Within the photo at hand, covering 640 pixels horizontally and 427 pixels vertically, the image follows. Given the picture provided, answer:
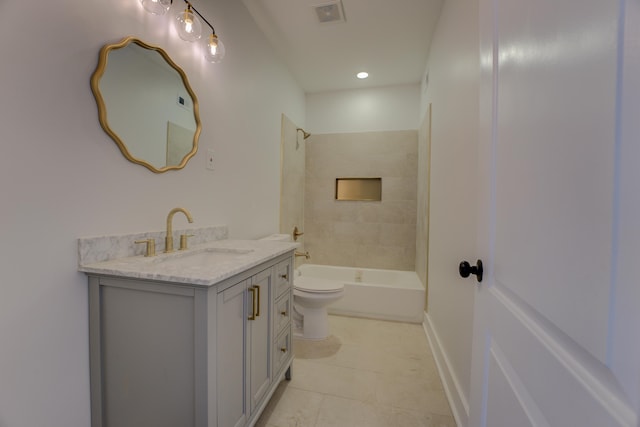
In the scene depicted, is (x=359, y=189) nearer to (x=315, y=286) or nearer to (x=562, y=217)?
(x=315, y=286)

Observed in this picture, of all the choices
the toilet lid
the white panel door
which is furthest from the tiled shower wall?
the white panel door

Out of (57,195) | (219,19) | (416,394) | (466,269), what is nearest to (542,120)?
(466,269)

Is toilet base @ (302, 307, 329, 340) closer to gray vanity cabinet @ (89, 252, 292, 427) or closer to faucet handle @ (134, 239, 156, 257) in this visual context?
gray vanity cabinet @ (89, 252, 292, 427)

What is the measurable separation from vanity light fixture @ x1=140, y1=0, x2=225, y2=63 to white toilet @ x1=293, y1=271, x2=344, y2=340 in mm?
1790

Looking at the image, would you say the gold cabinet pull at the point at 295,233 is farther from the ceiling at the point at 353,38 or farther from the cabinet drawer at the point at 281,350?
the ceiling at the point at 353,38

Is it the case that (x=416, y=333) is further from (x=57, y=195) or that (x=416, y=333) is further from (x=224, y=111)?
(x=57, y=195)

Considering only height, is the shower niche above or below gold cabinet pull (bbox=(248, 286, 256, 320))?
above

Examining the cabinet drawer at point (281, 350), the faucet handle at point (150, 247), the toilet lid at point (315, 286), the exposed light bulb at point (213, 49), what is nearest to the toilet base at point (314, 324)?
the toilet lid at point (315, 286)

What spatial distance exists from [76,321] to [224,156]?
1.23 metres

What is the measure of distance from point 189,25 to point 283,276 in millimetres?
1434

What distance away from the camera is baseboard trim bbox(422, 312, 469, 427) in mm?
1363

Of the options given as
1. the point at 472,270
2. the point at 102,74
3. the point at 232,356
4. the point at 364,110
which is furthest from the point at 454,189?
the point at 364,110

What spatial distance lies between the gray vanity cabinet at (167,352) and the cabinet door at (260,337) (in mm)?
65

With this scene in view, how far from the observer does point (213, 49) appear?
1.55m
